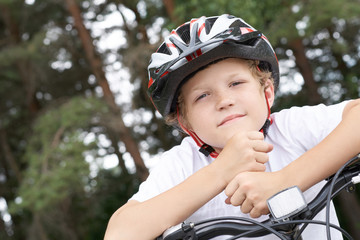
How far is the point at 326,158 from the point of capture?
1.50 metres

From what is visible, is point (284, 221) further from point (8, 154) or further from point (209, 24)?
point (8, 154)

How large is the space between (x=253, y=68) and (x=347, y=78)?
45.4ft

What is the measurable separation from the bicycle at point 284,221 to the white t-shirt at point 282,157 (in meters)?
0.37

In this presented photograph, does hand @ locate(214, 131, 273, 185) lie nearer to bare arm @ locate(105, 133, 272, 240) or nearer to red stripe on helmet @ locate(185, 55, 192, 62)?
bare arm @ locate(105, 133, 272, 240)

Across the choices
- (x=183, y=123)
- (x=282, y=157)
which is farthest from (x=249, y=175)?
(x=183, y=123)

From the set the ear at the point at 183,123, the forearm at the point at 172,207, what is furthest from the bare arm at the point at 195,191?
the ear at the point at 183,123

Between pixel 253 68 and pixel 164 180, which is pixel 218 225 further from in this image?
pixel 253 68

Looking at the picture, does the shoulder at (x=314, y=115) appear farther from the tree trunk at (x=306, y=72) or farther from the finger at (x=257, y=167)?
the tree trunk at (x=306, y=72)

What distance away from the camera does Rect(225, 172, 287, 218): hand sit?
1.44 m

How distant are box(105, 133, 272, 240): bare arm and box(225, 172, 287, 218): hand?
0.05 meters

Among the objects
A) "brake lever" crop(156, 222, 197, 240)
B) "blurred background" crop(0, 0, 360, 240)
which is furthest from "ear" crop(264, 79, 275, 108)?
"blurred background" crop(0, 0, 360, 240)

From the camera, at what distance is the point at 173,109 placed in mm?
2109

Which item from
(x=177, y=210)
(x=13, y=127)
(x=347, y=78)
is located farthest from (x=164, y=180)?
(x=13, y=127)

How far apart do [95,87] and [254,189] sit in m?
17.0
